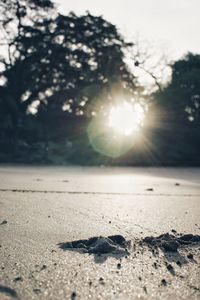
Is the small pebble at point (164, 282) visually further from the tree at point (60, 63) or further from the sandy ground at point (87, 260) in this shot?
the tree at point (60, 63)

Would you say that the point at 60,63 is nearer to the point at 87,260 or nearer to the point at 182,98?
the point at 182,98

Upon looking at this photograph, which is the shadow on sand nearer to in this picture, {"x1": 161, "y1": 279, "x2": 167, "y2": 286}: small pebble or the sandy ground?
the sandy ground

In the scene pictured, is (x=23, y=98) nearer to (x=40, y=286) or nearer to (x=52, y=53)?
(x=52, y=53)

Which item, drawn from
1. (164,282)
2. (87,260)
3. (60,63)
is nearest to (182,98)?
(60,63)

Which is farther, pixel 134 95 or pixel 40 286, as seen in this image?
pixel 134 95

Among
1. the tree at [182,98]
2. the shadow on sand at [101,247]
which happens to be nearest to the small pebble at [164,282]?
the shadow on sand at [101,247]

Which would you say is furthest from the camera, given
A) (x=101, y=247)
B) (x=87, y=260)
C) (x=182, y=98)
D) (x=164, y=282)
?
(x=182, y=98)

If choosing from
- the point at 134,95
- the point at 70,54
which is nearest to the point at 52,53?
the point at 70,54

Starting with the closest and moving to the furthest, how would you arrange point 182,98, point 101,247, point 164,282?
point 164,282 → point 101,247 → point 182,98

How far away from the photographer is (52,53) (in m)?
20.0

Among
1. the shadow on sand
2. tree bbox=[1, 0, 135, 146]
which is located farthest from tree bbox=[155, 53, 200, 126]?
the shadow on sand

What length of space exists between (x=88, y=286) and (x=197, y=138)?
18857 mm

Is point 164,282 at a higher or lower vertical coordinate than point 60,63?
lower

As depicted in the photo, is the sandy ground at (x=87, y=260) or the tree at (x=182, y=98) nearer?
the sandy ground at (x=87, y=260)
